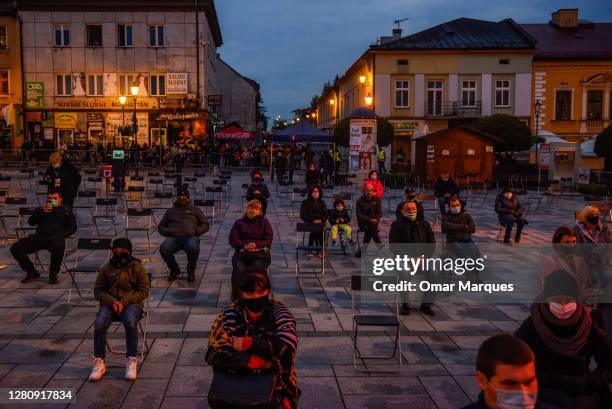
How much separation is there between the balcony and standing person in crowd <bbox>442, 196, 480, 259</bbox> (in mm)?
34749

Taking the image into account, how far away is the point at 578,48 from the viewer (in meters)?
44.9

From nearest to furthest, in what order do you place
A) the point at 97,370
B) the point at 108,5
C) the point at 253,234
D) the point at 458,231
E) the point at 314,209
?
the point at 97,370 → the point at 253,234 → the point at 458,231 → the point at 314,209 → the point at 108,5

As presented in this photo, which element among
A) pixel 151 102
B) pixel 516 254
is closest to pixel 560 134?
pixel 151 102

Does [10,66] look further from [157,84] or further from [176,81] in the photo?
[176,81]

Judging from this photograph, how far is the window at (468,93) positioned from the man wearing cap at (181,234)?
3677cm

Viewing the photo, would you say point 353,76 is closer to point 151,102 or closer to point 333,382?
point 151,102

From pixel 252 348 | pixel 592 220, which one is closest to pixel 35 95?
A: pixel 592 220

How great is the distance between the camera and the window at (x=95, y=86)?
135 feet

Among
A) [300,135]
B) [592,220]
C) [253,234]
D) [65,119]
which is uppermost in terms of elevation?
[65,119]

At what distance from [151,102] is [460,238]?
35.0 meters

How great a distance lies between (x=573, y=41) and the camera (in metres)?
46.0

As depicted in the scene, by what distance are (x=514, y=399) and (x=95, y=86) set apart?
42294 millimetres

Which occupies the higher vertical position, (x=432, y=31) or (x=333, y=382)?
(x=432, y=31)

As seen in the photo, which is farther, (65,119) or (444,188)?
(65,119)
